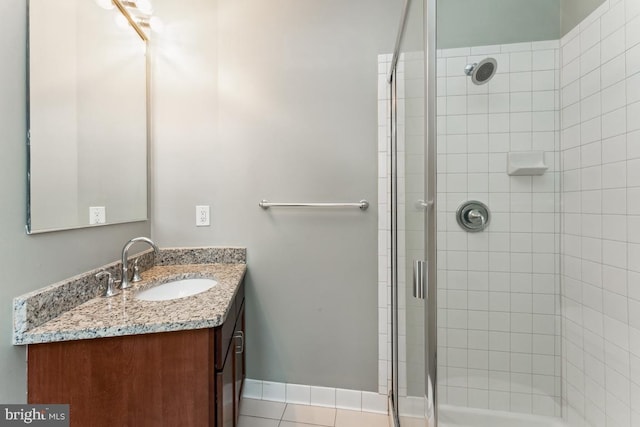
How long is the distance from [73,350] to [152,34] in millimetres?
1727

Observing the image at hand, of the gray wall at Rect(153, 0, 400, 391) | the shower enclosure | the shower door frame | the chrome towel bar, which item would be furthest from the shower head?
the chrome towel bar

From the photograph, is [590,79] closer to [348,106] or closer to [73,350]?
[348,106]

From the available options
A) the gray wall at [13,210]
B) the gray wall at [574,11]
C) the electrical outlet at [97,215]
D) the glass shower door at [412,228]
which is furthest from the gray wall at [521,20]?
the electrical outlet at [97,215]

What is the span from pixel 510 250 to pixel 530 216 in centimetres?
20

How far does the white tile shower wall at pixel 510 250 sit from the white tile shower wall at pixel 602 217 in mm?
53

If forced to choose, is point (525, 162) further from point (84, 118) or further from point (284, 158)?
point (84, 118)

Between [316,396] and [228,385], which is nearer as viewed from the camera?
[228,385]

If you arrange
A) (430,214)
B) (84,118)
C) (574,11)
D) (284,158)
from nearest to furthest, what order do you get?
(430,214) < (84,118) < (574,11) < (284,158)

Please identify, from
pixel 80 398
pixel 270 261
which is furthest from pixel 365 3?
pixel 80 398

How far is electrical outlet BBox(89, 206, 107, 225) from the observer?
1092 mm

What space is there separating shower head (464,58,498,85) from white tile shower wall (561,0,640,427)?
33 centimetres

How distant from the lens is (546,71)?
1240mm

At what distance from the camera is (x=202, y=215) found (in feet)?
5.17

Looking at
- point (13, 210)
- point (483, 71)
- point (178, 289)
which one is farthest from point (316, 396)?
point (483, 71)
